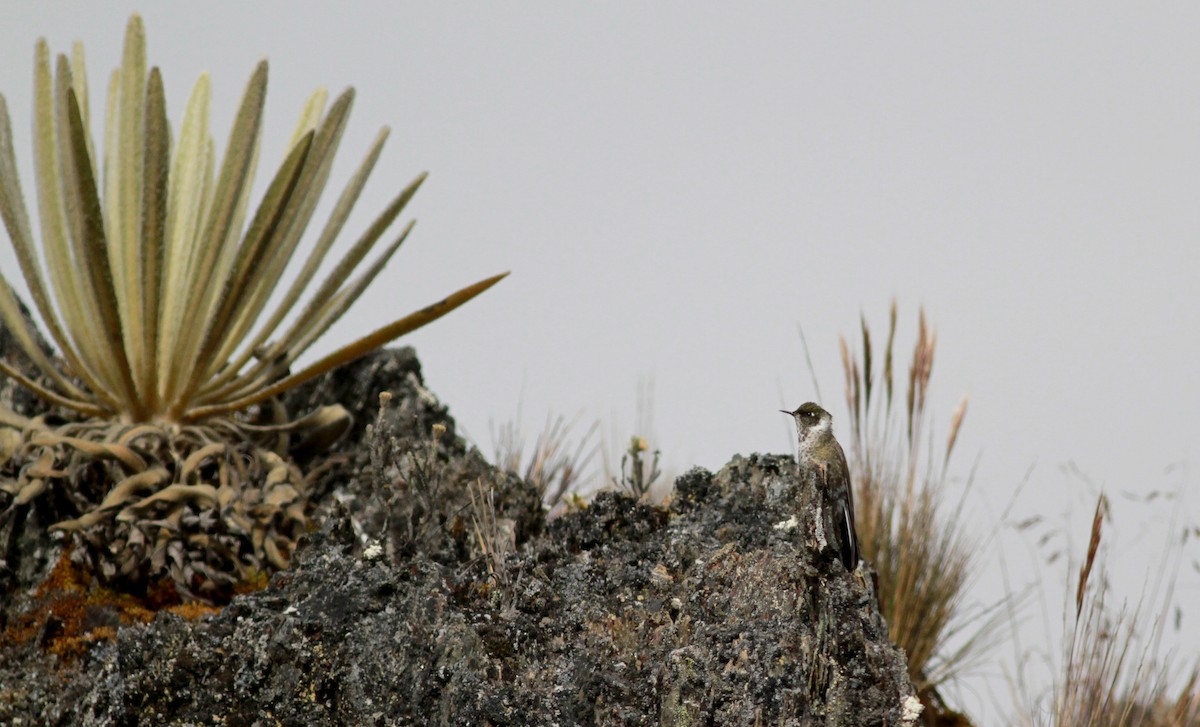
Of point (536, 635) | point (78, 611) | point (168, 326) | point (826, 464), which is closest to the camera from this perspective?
point (826, 464)

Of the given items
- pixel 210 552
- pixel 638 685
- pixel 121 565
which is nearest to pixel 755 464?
pixel 638 685

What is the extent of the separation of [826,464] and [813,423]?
0.09 m

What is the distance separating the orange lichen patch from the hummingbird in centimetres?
190

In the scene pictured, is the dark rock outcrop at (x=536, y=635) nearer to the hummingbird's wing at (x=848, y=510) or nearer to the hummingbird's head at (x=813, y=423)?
the hummingbird's wing at (x=848, y=510)

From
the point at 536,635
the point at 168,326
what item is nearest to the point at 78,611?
the point at 168,326

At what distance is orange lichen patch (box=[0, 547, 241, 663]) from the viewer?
10.8ft

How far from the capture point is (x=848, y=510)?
233 cm

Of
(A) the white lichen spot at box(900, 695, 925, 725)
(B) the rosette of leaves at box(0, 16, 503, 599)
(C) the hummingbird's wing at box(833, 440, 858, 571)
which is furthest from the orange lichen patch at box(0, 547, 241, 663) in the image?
(A) the white lichen spot at box(900, 695, 925, 725)

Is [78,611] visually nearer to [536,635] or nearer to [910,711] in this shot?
[536,635]

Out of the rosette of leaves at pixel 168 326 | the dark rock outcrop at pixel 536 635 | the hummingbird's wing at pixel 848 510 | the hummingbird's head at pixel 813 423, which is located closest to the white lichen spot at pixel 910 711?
the dark rock outcrop at pixel 536 635

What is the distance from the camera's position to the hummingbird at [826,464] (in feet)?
7.50

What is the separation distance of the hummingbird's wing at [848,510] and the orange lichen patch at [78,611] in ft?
6.23

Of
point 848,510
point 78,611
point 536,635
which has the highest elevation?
point 848,510

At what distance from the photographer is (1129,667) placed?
3014mm
